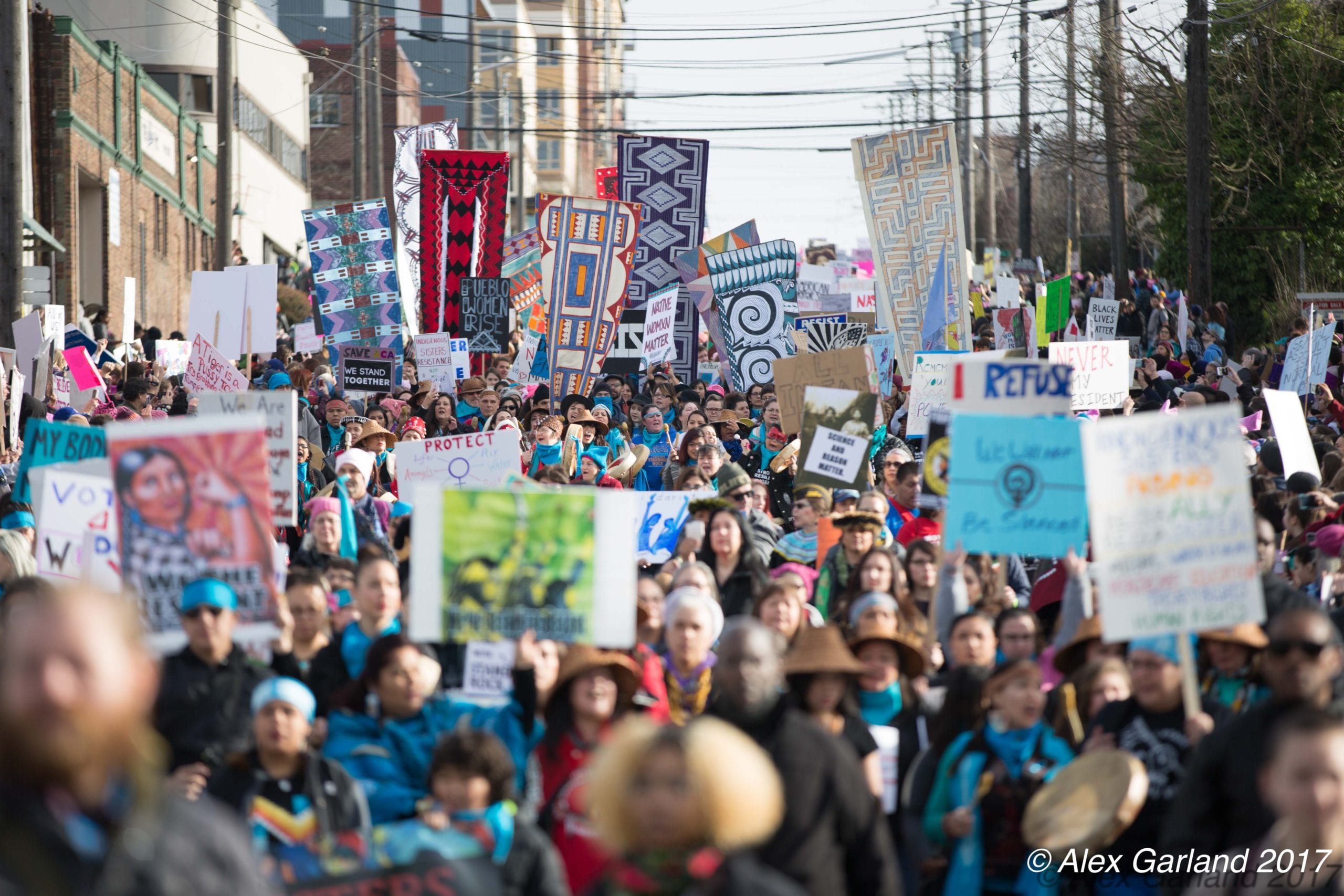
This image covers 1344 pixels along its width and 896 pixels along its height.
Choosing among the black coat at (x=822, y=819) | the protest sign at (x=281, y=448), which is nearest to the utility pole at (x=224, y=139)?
the protest sign at (x=281, y=448)

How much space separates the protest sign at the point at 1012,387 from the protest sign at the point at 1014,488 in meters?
0.71

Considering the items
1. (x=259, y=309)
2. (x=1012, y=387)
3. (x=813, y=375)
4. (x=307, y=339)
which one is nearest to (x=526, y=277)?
(x=307, y=339)

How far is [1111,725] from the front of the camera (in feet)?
18.1

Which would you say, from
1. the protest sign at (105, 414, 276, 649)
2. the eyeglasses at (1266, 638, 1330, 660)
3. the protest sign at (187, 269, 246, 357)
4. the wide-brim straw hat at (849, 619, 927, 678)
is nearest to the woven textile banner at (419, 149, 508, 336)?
the protest sign at (187, 269, 246, 357)

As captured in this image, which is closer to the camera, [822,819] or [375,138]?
[822,819]

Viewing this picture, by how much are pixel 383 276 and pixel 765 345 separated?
592 cm

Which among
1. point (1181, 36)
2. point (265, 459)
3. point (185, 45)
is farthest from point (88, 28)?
point (265, 459)

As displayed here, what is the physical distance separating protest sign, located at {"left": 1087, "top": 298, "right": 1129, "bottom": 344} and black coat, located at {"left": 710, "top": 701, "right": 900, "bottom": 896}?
16476mm

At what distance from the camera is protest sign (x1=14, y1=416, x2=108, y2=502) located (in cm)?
939

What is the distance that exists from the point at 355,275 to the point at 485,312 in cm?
209

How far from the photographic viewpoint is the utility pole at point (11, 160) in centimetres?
1584

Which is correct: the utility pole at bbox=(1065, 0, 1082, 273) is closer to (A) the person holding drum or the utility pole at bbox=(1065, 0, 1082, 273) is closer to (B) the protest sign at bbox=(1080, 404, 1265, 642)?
(B) the protest sign at bbox=(1080, 404, 1265, 642)

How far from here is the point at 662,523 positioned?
10.3 meters

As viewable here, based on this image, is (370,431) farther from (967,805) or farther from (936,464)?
(967,805)
